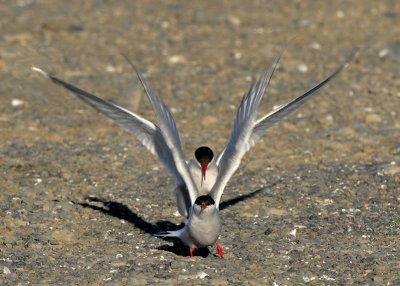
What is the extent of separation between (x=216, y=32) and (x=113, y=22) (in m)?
1.39

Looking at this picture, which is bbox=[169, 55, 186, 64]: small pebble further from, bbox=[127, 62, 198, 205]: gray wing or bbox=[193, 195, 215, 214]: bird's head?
bbox=[193, 195, 215, 214]: bird's head

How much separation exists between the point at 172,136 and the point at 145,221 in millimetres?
1139

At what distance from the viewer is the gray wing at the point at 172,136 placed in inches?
229

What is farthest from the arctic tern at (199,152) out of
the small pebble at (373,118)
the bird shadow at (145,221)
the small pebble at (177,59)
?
the small pebble at (177,59)

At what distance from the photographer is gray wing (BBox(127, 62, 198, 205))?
5816mm

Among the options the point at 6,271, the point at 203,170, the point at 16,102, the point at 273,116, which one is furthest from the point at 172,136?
the point at 16,102

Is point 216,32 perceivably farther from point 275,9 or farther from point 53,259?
point 53,259

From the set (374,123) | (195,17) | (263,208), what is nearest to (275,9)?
(195,17)

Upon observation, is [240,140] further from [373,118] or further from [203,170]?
[373,118]

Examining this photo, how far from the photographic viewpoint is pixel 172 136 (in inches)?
230

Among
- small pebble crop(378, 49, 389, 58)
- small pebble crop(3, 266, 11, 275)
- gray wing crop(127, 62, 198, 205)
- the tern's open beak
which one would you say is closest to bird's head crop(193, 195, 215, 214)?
gray wing crop(127, 62, 198, 205)

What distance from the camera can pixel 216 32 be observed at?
Answer: 1135cm

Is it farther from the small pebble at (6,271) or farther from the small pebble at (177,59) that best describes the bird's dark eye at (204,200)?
the small pebble at (177,59)

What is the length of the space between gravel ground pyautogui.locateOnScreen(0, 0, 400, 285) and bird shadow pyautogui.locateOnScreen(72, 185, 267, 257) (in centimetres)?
2
